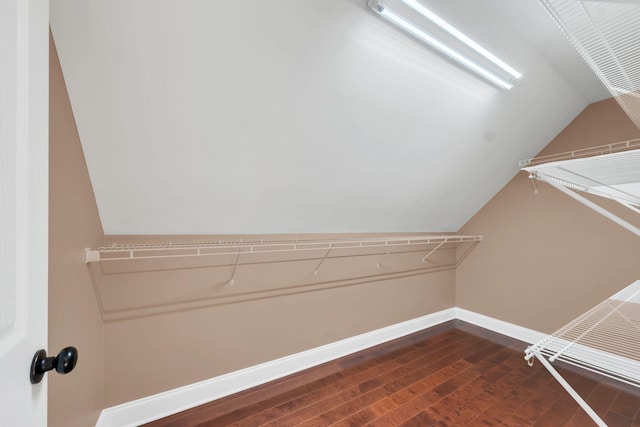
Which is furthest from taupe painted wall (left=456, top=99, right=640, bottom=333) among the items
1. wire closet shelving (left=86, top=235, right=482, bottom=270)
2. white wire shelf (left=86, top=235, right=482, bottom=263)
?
white wire shelf (left=86, top=235, right=482, bottom=263)

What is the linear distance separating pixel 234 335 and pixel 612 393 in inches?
114

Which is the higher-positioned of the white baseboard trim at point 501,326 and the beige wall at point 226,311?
the beige wall at point 226,311

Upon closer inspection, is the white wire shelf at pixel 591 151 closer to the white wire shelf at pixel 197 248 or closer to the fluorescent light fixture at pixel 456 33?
the fluorescent light fixture at pixel 456 33

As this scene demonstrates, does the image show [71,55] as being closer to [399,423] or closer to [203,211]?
[203,211]

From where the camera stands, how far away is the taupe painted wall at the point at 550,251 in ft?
8.03

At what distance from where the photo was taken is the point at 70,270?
45.8 inches

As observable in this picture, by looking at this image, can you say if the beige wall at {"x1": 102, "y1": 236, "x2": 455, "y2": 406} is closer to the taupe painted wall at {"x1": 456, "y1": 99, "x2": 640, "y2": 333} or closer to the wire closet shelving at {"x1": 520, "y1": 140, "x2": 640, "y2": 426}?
the taupe painted wall at {"x1": 456, "y1": 99, "x2": 640, "y2": 333}

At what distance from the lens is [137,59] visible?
1.11 meters

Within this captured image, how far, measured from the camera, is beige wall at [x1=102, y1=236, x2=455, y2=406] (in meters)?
1.62

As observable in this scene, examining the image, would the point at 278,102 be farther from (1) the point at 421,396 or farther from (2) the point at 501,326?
(2) the point at 501,326
